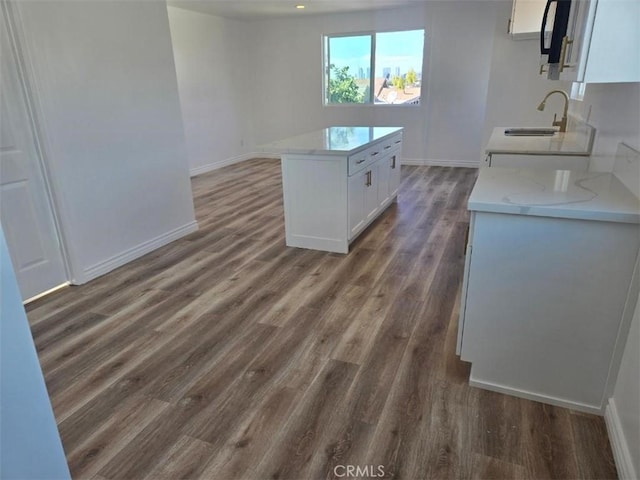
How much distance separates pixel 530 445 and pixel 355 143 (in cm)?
253

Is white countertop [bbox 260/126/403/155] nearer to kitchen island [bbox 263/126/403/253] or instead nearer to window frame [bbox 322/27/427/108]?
kitchen island [bbox 263/126/403/253]

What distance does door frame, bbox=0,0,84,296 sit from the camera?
2469 millimetres

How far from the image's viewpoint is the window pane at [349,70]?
23.2 ft

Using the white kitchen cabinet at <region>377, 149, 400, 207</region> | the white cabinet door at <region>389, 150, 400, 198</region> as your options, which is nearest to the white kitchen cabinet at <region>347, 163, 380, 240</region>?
the white kitchen cabinet at <region>377, 149, 400, 207</region>

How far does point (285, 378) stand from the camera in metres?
1.96

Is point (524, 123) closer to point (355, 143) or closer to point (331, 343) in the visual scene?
point (355, 143)

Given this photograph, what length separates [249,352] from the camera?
2.16 metres

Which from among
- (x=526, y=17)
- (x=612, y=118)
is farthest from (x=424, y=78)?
(x=612, y=118)

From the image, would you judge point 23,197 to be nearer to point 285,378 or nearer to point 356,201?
point 285,378

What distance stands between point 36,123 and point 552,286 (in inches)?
124

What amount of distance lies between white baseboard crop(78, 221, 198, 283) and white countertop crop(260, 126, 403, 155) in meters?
1.20

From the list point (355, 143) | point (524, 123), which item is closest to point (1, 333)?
point (355, 143)

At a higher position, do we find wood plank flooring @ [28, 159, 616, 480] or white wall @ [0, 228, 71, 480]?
white wall @ [0, 228, 71, 480]

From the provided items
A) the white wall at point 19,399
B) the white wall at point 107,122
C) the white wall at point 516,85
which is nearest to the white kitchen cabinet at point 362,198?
the white wall at point 107,122
